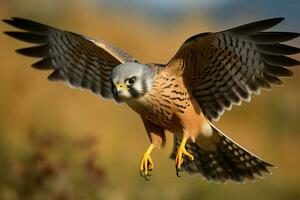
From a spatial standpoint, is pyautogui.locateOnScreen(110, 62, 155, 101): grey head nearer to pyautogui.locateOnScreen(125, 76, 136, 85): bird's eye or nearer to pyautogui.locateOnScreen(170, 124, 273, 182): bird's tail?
pyautogui.locateOnScreen(125, 76, 136, 85): bird's eye

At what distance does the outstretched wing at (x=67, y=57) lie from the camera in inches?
300

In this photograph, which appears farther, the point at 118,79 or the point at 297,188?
the point at 297,188

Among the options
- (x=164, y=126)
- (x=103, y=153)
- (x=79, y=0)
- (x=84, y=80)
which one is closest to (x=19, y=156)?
(x=103, y=153)

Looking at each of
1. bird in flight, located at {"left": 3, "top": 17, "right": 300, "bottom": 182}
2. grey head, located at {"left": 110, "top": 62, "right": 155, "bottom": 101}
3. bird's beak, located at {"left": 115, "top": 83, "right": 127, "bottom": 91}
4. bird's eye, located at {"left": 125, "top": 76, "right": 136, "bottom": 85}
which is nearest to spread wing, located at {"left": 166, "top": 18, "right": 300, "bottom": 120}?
bird in flight, located at {"left": 3, "top": 17, "right": 300, "bottom": 182}

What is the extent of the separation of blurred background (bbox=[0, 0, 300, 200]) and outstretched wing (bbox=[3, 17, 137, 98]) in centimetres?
162

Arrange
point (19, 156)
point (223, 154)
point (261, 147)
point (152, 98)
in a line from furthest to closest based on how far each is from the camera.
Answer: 1. point (261, 147)
2. point (19, 156)
3. point (223, 154)
4. point (152, 98)

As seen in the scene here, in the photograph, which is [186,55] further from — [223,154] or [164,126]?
[223,154]

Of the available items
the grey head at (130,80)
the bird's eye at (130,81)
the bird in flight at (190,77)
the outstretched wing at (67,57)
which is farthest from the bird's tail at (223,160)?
the bird's eye at (130,81)

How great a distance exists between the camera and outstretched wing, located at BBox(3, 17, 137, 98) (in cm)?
761

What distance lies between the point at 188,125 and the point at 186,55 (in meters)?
0.55

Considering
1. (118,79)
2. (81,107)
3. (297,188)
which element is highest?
(118,79)

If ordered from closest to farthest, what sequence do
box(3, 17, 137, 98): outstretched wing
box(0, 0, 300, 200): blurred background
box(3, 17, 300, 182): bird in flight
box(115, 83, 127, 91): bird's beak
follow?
box(115, 83, 127, 91): bird's beak, box(3, 17, 300, 182): bird in flight, box(3, 17, 137, 98): outstretched wing, box(0, 0, 300, 200): blurred background

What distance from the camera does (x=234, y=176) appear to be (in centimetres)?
784

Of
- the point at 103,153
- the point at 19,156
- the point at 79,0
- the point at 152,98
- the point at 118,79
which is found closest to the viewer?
the point at 118,79
